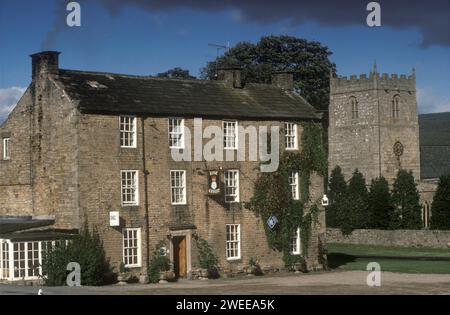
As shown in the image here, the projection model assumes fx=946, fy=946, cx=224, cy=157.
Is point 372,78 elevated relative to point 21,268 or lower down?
elevated

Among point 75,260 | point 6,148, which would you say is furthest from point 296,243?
point 6,148

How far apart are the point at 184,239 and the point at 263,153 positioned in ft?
20.5

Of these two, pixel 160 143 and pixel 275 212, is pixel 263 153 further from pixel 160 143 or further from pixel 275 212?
pixel 160 143

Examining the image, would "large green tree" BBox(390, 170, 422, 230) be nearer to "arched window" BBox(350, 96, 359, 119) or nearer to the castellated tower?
the castellated tower

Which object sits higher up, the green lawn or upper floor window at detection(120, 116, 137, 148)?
upper floor window at detection(120, 116, 137, 148)

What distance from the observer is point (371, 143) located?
290 feet

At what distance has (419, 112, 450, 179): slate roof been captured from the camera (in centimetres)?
9350

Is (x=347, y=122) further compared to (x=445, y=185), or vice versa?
(x=347, y=122)

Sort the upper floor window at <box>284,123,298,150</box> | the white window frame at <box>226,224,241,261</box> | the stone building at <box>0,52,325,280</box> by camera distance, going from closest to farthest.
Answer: the stone building at <box>0,52,325,280</box>, the white window frame at <box>226,224,241,261</box>, the upper floor window at <box>284,123,298,150</box>

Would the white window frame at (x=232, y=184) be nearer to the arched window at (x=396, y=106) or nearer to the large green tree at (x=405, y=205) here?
the large green tree at (x=405, y=205)

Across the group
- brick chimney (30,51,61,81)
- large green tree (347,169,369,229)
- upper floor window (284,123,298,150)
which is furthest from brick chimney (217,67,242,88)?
large green tree (347,169,369,229)

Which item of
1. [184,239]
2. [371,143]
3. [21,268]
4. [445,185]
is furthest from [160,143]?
[371,143]

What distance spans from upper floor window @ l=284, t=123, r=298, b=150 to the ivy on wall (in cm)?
37

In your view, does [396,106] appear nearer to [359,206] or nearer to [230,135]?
[359,206]
